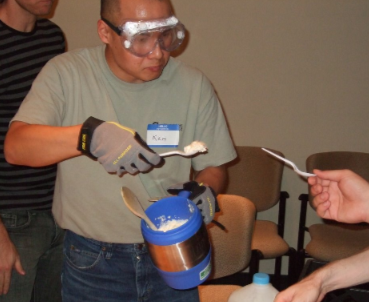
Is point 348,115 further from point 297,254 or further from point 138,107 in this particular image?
point 138,107

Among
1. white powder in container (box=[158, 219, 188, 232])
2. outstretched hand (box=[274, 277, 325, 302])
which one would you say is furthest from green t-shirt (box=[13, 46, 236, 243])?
outstretched hand (box=[274, 277, 325, 302])

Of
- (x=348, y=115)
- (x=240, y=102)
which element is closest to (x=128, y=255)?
(x=240, y=102)

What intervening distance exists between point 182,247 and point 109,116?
2.14 ft

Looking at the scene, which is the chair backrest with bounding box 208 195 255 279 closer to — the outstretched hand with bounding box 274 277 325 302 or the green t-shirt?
the green t-shirt

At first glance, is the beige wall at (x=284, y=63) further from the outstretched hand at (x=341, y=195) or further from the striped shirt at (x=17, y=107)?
the outstretched hand at (x=341, y=195)

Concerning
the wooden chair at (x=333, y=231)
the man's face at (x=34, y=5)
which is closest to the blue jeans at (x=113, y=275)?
the man's face at (x=34, y=5)

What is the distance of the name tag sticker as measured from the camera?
193 cm

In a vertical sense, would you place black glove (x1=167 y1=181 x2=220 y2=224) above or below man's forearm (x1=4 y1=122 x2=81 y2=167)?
below

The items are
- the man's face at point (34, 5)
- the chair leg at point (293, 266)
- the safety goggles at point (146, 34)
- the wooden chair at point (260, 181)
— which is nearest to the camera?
the safety goggles at point (146, 34)

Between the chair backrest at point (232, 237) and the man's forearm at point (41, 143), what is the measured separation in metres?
1.22

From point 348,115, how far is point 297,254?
132 centimetres

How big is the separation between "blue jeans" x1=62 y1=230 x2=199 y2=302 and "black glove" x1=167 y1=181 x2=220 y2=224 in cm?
33

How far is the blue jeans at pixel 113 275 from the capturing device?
1904mm

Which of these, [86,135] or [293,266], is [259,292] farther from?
[293,266]
